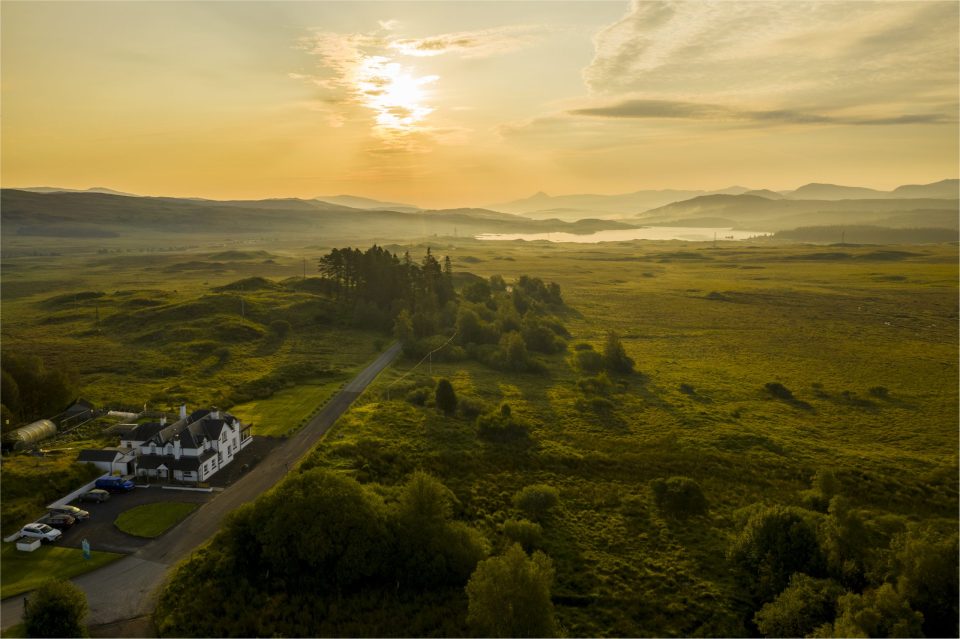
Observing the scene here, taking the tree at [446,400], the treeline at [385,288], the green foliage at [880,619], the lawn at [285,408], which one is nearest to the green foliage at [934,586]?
the green foliage at [880,619]

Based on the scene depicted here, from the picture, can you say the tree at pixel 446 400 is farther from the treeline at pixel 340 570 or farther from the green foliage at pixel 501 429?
the treeline at pixel 340 570

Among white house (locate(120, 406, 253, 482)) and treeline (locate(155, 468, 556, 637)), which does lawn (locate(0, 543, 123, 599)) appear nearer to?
treeline (locate(155, 468, 556, 637))

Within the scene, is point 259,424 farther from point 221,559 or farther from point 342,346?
point 342,346

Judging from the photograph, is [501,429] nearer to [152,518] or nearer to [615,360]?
[152,518]

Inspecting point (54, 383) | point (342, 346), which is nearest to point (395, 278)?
point (342, 346)

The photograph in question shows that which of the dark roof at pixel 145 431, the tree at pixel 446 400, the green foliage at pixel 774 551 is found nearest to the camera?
the green foliage at pixel 774 551

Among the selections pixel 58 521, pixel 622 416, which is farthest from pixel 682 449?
pixel 58 521
